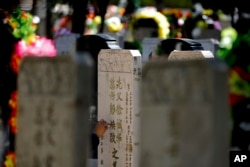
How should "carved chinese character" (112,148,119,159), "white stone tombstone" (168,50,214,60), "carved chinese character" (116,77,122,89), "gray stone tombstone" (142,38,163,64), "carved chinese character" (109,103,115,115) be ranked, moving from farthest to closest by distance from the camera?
"gray stone tombstone" (142,38,163,64)
"carved chinese character" (112,148,119,159)
"carved chinese character" (109,103,115,115)
"carved chinese character" (116,77,122,89)
"white stone tombstone" (168,50,214,60)

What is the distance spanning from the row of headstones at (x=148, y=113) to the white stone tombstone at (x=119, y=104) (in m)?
4.08

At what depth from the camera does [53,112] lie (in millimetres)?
6969

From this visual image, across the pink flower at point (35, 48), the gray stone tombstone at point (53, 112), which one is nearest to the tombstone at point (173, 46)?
the pink flower at point (35, 48)

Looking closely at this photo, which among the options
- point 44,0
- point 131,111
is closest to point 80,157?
point 131,111

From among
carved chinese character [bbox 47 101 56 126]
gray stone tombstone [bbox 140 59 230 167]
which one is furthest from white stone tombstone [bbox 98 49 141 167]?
gray stone tombstone [bbox 140 59 230 167]

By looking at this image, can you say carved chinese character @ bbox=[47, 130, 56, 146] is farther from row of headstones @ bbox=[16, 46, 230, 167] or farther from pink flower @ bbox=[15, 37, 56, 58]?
pink flower @ bbox=[15, 37, 56, 58]

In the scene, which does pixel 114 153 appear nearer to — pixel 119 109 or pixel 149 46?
pixel 119 109

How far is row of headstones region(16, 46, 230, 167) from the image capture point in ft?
20.5

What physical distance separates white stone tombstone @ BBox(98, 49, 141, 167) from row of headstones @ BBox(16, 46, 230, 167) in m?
4.08

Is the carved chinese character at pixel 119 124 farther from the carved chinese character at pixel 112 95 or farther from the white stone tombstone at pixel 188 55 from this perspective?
the white stone tombstone at pixel 188 55

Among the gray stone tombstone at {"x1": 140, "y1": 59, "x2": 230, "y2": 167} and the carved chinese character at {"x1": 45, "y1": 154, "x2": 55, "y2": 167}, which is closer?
the gray stone tombstone at {"x1": 140, "y1": 59, "x2": 230, "y2": 167}

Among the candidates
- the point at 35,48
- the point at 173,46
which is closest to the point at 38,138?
the point at 35,48

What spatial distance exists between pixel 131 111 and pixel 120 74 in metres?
0.38

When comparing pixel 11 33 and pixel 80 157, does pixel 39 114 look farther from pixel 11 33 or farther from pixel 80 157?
pixel 11 33
